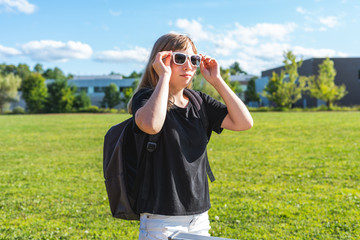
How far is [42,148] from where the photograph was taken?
1445 cm

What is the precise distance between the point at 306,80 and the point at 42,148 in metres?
45.6

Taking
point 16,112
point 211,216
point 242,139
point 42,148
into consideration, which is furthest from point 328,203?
point 16,112

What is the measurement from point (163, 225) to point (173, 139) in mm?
490

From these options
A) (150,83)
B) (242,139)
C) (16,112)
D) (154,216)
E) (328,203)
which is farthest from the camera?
(16,112)

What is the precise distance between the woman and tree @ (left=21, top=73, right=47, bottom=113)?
60549 mm

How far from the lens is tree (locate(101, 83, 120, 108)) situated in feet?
202

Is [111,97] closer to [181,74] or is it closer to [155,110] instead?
[181,74]

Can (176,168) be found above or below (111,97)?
below

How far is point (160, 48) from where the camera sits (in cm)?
228

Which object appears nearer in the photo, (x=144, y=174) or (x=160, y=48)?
(x=144, y=174)

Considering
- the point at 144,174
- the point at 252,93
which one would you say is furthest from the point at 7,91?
the point at 144,174

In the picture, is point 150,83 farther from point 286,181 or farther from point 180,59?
point 286,181

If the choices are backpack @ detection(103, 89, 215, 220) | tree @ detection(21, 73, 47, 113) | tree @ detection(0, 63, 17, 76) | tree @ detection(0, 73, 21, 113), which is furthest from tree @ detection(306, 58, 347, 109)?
tree @ detection(0, 63, 17, 76)

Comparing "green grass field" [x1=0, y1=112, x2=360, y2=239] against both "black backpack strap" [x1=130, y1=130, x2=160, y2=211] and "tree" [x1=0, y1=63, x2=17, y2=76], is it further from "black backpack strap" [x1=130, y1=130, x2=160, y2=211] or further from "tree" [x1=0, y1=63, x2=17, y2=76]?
"tree" [x1=0, y1=63, x2=17, y2=76]
